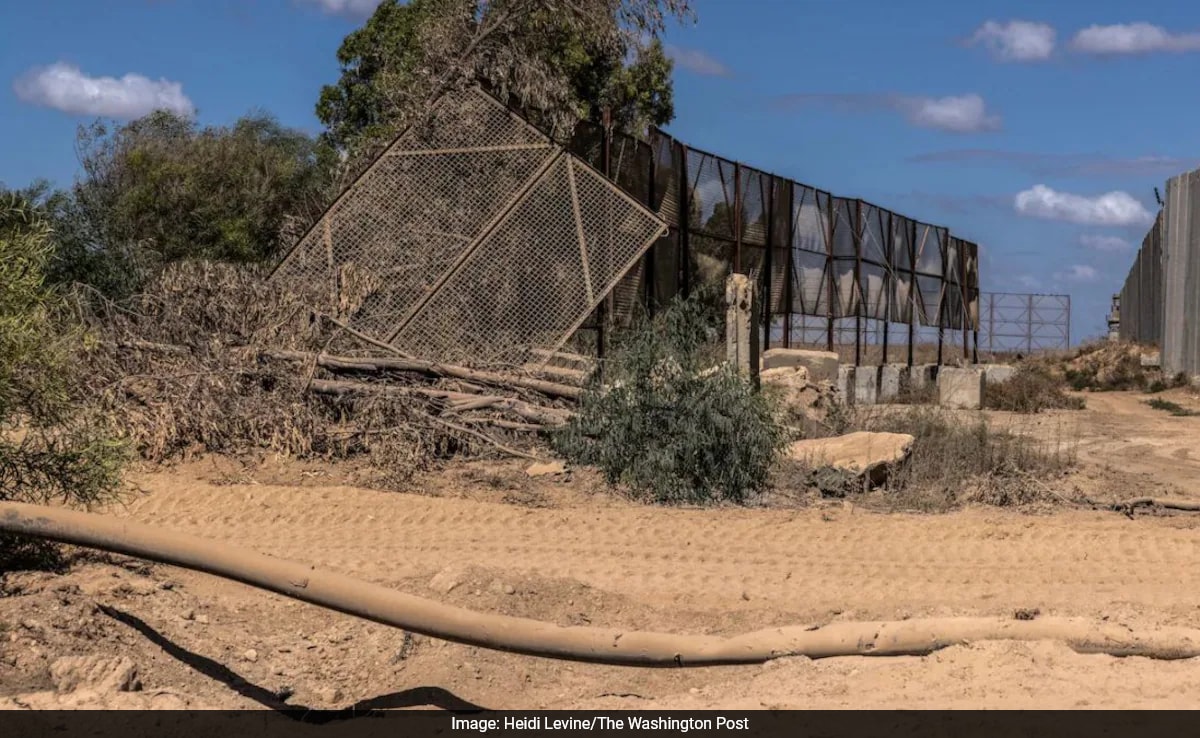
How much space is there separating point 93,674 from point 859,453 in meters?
7.18

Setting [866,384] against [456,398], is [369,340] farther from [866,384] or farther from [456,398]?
[866,384]

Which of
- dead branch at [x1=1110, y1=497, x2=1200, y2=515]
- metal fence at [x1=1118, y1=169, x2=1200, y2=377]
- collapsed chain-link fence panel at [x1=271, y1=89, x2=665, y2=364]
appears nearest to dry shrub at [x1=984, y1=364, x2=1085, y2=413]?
metal fence at [x1=1118, y1=169, x2=1200, y2=377]

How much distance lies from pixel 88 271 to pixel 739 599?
10100 millimetres

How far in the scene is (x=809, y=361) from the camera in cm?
1530

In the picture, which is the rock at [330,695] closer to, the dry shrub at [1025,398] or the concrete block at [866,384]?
the concrete block at [866,384]

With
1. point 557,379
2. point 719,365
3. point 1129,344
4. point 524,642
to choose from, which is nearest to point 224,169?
point 557,379

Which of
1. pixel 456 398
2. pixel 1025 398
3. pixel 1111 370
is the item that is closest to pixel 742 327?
pixel 456 398

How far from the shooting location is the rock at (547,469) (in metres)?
10.3

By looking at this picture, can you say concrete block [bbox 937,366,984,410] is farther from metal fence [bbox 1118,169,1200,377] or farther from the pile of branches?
the pile of branches

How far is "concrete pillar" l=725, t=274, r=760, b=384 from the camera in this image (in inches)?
431

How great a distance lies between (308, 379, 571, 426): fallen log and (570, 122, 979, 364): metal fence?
1608mm

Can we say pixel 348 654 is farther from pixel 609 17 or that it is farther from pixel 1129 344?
pixel 1129 344

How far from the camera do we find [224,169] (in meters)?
18.9

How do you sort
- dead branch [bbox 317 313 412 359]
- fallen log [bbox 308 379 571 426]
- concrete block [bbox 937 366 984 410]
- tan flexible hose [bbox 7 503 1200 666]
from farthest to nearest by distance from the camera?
concrete block [bbox 937 366 984 410] → dead branch [bbox 317 313 412 359] → fallen log [bbox 308 379 571 426] → tan flexible hose [bbox 7 503 1200 666]
